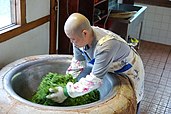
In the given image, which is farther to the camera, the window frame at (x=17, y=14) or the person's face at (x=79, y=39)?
the window frame at (x=17, y=14)

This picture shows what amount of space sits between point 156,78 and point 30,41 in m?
1.62

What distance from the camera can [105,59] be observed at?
4.56 feet

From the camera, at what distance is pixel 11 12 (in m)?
2.02

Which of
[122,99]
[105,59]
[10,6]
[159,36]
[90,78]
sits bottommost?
[159,36]

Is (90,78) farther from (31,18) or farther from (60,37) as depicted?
(60,37)

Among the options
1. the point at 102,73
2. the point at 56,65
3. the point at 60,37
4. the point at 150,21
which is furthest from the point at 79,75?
the point at 150,21

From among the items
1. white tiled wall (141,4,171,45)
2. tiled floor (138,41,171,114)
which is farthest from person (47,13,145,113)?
white tiled wall (141,4,171,45)

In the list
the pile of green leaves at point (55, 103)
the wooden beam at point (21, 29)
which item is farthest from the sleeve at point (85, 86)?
the wooden beam at point (21, 29)

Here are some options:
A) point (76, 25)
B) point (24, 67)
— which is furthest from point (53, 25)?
point (76, 25)

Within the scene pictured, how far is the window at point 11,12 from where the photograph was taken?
1966 millimetres

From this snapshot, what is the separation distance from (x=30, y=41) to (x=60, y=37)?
0.44 m

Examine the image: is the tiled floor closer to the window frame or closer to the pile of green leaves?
the pile of green leaves

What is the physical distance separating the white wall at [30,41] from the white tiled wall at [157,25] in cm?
218

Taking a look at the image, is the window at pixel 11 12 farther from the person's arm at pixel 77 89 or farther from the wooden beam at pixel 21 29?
the person's arm at pixel 77 89
